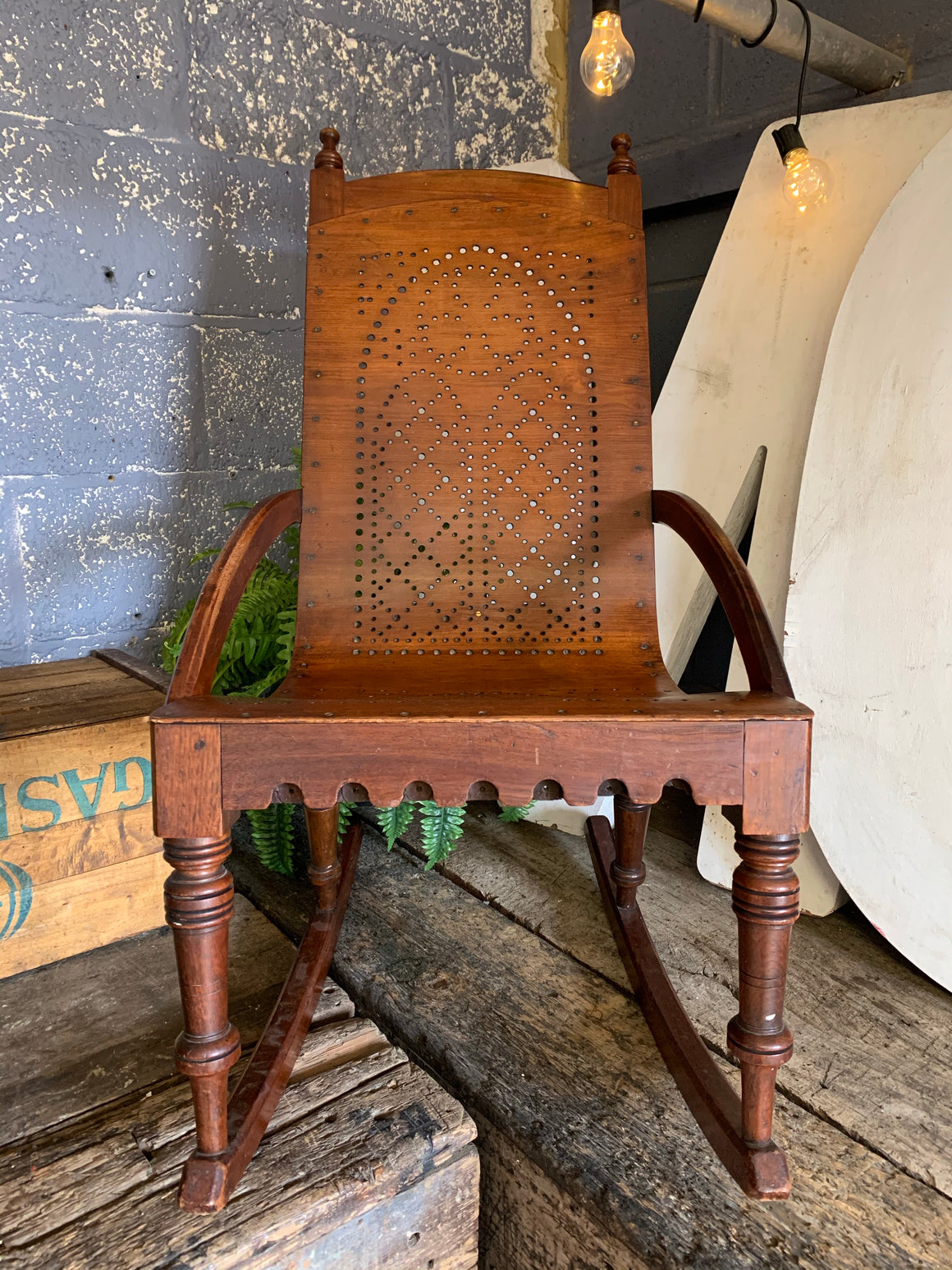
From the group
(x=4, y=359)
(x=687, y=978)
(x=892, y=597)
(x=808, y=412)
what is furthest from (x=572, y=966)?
(x=4, y=359)

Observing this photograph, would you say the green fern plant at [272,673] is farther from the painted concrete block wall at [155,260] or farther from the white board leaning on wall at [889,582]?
the white board leaning on wall at [889,582]

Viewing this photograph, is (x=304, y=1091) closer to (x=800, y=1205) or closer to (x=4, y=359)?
(x=800, y=1205)

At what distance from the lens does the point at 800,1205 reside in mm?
840

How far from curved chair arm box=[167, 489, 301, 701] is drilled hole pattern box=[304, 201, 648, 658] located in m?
0.23

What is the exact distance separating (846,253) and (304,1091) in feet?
4.78

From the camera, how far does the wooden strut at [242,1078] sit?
808mm

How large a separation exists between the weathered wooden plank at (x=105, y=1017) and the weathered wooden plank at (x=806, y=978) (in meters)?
0.37

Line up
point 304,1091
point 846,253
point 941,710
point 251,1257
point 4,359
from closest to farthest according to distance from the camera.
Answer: point 251,1257 → point 304,1091 → point 941,710 → point 846,253 → point 4,359

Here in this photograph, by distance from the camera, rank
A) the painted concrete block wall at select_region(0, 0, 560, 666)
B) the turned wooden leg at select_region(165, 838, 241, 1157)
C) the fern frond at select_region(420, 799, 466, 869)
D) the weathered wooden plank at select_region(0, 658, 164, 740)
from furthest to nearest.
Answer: the painted concrete block wall at select_region(0, 0, 560, 666) → the fern frond at select_region(420, 799, 466, 869) → the weathered wooden plank at select_region(0, 658, 164, 740) → the turned wooden leg at select_region(165, 838, 241, 1157)

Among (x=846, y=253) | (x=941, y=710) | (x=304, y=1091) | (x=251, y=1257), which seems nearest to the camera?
(x=251, y=1257)

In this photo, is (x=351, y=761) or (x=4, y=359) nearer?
(x=351, y=761)

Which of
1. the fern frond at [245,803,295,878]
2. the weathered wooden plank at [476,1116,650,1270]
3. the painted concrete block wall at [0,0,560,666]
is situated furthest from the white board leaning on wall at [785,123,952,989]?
the painted concrete block wall at [0,0,560,666]

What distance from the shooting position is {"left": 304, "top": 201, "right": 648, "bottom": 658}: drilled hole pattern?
1.23 m

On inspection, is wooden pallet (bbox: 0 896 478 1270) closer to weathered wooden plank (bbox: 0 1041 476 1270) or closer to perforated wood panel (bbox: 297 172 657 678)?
weathered wooden plank (bbox: 0 1041 476 1270)
